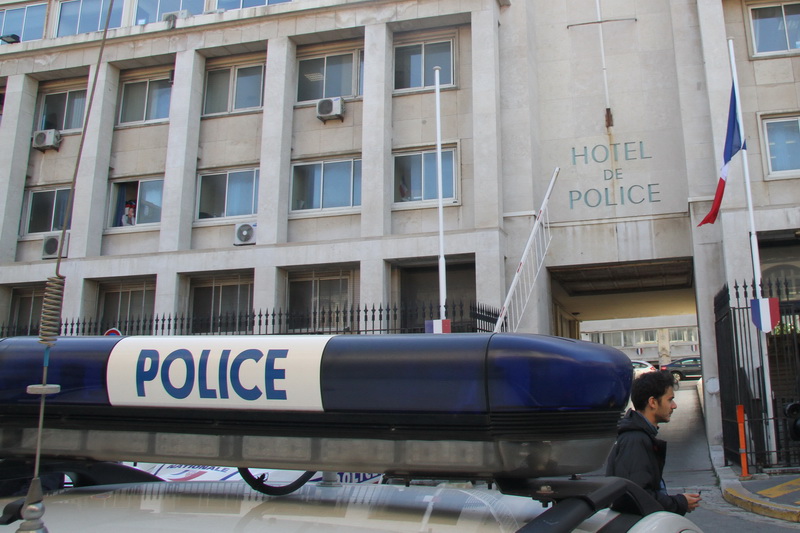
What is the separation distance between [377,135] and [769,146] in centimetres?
935

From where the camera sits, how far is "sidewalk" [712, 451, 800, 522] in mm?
9462

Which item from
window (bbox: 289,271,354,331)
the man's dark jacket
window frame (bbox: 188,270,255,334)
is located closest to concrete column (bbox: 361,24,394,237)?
window (bbox: 289,271,354,331)

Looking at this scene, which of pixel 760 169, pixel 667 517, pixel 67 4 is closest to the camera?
pixel 667 517

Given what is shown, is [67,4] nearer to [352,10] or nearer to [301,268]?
[352,10]

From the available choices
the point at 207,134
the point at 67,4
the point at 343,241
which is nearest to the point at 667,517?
the point at 343,241

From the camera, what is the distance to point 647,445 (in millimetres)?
3932

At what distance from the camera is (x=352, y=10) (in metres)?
19.4

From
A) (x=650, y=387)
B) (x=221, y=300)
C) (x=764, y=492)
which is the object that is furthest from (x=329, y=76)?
(x=650, y=387)

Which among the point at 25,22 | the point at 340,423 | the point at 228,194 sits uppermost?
the point at 25,22

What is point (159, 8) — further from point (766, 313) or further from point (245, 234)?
point (766, 313)

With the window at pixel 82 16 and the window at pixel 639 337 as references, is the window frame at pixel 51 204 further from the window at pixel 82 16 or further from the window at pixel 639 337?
the window at pixel 639 337

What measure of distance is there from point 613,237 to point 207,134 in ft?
37.6

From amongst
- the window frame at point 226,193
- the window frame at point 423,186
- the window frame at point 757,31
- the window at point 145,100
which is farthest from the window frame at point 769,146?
the window at point 145,100

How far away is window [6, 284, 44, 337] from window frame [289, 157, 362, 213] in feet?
26.2
